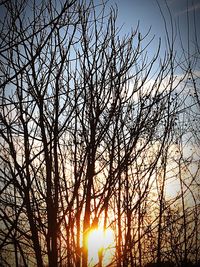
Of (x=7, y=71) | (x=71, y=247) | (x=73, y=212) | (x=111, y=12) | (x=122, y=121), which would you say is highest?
(x=111, y=12)

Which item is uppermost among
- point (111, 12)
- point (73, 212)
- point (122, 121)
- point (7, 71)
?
point (111, 12)

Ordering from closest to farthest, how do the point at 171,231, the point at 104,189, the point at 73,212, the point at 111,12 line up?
the point at 104,189, the point at 73,212, the point at 111,12, the point at 171,231

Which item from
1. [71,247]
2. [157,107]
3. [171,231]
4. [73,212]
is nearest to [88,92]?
[157,107]

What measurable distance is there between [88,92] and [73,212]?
4.20 feet

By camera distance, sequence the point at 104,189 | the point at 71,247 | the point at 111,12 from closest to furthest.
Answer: the point at 104,189, the point at 71,247, the point at 111,12

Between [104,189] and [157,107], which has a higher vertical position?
[157,107]

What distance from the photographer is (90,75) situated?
3.02 metres

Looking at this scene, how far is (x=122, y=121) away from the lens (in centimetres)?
360

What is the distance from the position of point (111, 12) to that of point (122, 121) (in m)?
1.34

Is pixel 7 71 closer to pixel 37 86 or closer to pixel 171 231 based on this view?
pixel 37 86

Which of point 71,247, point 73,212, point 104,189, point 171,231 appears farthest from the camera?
point 171,231

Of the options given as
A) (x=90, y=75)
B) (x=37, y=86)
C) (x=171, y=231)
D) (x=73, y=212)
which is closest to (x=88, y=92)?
(x=90, y=75)

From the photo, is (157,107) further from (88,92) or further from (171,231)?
(171,231)

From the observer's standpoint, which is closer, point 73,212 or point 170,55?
point 73,212
